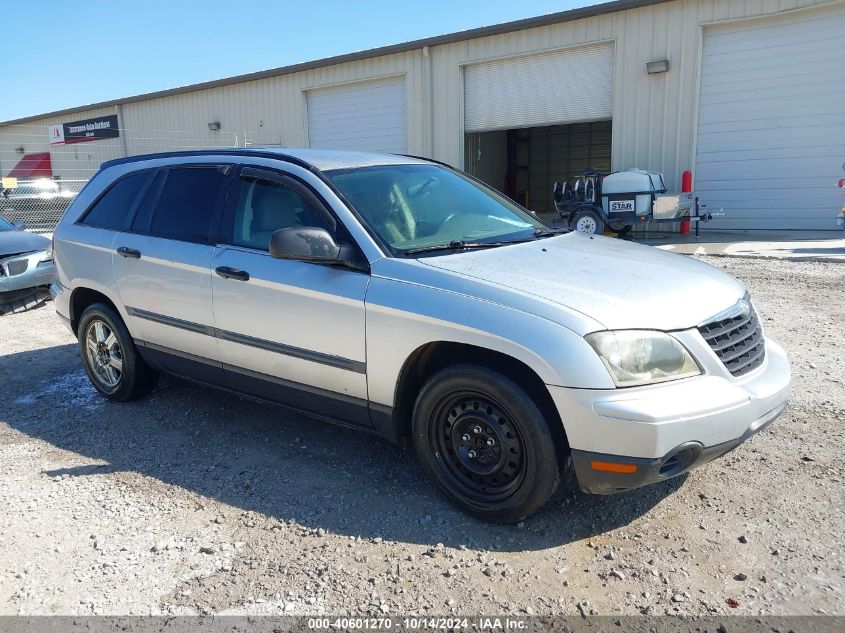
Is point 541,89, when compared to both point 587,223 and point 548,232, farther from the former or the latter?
point 548,232

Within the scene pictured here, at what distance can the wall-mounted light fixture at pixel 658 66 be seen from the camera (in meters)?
14.4

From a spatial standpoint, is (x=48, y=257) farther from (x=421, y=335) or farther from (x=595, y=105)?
(x=595, y=105)

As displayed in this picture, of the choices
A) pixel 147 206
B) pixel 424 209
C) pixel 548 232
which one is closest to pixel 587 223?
pixel 548 232

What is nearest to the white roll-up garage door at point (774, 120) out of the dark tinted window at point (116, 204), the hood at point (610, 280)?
the hood at point (610, 280)

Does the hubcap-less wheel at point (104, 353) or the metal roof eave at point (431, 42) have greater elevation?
the metal roof eave at point (431, 42)

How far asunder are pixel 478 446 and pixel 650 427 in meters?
0.82

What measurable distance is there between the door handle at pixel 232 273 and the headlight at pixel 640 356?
2.03 meters

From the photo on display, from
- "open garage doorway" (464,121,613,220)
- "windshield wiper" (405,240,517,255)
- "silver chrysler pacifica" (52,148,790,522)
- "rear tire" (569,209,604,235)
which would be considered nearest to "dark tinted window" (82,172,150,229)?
"silver chrysler pacifica" (52,148,790,522)

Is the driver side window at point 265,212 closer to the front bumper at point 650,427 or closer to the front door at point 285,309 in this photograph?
the front door at point 285,309

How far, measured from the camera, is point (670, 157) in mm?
14938

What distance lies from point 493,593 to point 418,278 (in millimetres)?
1423

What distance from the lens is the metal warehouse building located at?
13.8 metres

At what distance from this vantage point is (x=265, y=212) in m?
3.98

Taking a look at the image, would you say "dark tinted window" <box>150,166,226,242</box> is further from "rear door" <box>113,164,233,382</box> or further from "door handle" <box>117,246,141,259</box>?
"door handle" <box>117,246,141,259</box>
